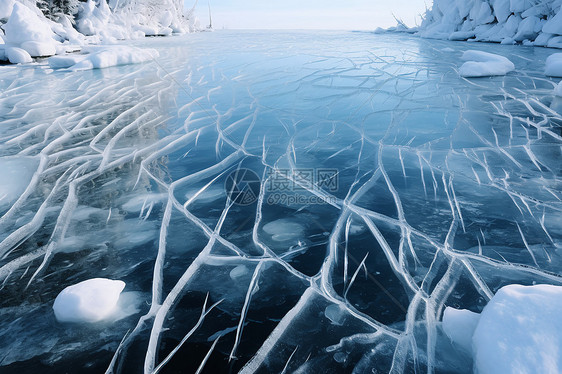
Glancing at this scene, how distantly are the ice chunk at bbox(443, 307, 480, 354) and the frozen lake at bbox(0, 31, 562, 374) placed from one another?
0.14ft

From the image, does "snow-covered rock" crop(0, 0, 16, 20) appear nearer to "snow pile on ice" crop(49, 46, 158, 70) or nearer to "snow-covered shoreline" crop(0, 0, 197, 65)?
"snow-covered shoreline" crop(0, 0, 197, 65)

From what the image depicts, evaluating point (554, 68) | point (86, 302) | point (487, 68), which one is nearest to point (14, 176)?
point (86, 302)

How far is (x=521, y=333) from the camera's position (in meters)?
1.01

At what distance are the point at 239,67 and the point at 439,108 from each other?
17.7 ft

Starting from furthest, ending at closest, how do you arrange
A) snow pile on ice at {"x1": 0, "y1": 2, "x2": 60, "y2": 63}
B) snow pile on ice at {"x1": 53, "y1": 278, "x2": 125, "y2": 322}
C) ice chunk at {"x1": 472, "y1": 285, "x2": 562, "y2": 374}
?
snow pile on ice at {"x1": 0, "y1": 2, "x2": 60, "y2": 63} < snow pile on ice at {"x1": 53, "y1": 278, "x2": 125, "y2": 322} < ice chunk at {"x1": 472, "y1": 285, "x2": 562, "y2": 374}

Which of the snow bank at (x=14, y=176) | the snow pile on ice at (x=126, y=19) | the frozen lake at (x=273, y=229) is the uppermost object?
the snow pile on ice at (x=126, y=19)

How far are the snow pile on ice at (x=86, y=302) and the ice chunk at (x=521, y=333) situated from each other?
1.46 m

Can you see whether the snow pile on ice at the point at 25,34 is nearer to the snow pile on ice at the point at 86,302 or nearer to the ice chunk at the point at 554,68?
the snow pile on ice at the point at 86,302

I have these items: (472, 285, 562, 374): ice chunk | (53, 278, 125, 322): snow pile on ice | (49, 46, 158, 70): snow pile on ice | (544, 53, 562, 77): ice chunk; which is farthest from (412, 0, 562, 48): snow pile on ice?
(53, 278, 125, 322): snow pile on ice

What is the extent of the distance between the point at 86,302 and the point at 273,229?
1046 mm

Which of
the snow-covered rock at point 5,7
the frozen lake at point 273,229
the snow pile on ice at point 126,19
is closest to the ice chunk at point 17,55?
the snow-covered rock at point 5,7

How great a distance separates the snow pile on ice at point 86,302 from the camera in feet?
4.48

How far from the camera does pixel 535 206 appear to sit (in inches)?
84.3

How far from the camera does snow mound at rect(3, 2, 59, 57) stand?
430 inches
